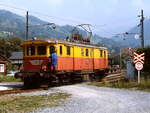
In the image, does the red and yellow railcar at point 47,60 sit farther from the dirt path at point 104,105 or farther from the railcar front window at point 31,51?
the dirt path at point 104,105

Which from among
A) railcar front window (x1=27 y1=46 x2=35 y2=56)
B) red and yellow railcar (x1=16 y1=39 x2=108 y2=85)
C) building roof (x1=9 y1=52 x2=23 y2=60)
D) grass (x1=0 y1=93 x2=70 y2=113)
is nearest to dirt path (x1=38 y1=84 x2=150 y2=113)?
grass (x1=0 y1=93 x2=70 y2=113)

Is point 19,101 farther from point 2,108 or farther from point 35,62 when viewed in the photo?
point 35,62

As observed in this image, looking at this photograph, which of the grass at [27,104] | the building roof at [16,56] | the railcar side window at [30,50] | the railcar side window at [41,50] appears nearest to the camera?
the grass at [27,104]

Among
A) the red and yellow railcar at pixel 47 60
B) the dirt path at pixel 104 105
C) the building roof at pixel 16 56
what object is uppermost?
the building roof at pixel 16 56

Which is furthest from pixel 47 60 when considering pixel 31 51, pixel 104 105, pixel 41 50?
pixel 104 105

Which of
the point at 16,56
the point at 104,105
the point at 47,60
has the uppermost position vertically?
the point at 16,56

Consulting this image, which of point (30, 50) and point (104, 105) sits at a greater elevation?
point (30, 50)

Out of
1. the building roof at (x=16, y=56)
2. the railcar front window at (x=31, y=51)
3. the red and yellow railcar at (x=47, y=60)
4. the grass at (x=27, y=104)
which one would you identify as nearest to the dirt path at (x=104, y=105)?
the grass at (x=27, y=104)

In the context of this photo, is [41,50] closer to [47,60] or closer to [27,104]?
[47,60]


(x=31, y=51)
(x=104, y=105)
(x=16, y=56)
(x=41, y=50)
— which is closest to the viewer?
(x=104, y=105)

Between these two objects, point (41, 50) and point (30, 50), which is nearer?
point (41, 50)

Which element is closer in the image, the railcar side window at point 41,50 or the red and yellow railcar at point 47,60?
the red and yellow railcar at point 47,60

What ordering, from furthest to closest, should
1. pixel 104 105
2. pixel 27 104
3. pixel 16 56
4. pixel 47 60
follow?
pixel 16 56, pixel 47 60, pixel 27 104, pixel 104 105

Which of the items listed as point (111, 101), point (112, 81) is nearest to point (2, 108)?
point (111, 101)
